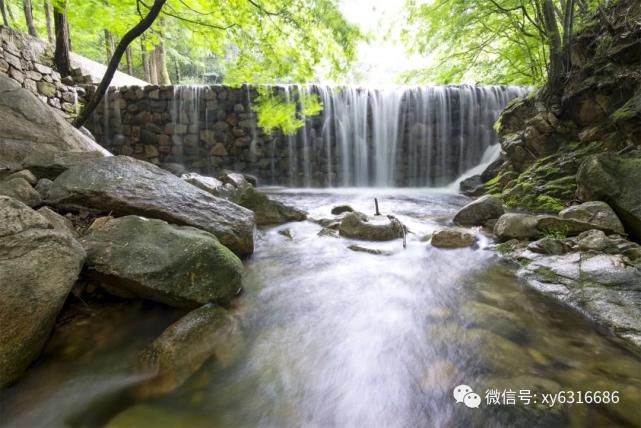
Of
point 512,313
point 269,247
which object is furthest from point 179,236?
point 512,313

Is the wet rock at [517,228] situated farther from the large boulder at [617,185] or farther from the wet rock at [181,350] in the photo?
the wet rock at [181,350]

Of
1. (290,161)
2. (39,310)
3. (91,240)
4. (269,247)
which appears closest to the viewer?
(39,310)

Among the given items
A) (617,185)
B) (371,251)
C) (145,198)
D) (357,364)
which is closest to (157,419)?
(357,364)

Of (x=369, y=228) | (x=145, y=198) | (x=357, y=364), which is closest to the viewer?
(x=357, y=364)

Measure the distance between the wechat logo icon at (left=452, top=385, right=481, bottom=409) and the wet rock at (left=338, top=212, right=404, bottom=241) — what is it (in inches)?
117

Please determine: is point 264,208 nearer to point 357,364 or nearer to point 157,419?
point 357,364

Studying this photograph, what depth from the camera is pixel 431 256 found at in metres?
4.20

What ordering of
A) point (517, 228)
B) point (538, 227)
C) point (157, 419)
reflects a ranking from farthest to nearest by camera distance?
point (517, 228) < point (538, 227) < point (157, 419)

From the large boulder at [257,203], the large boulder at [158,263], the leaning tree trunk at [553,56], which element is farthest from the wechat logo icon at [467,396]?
the leaning tree trunk at [553,56]

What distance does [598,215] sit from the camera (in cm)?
372

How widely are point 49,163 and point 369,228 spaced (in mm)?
4048

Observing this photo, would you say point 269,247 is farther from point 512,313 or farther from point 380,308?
point 512,313

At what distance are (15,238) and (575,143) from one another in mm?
→ 7723

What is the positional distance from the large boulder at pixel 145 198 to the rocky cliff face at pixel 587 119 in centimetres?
472
